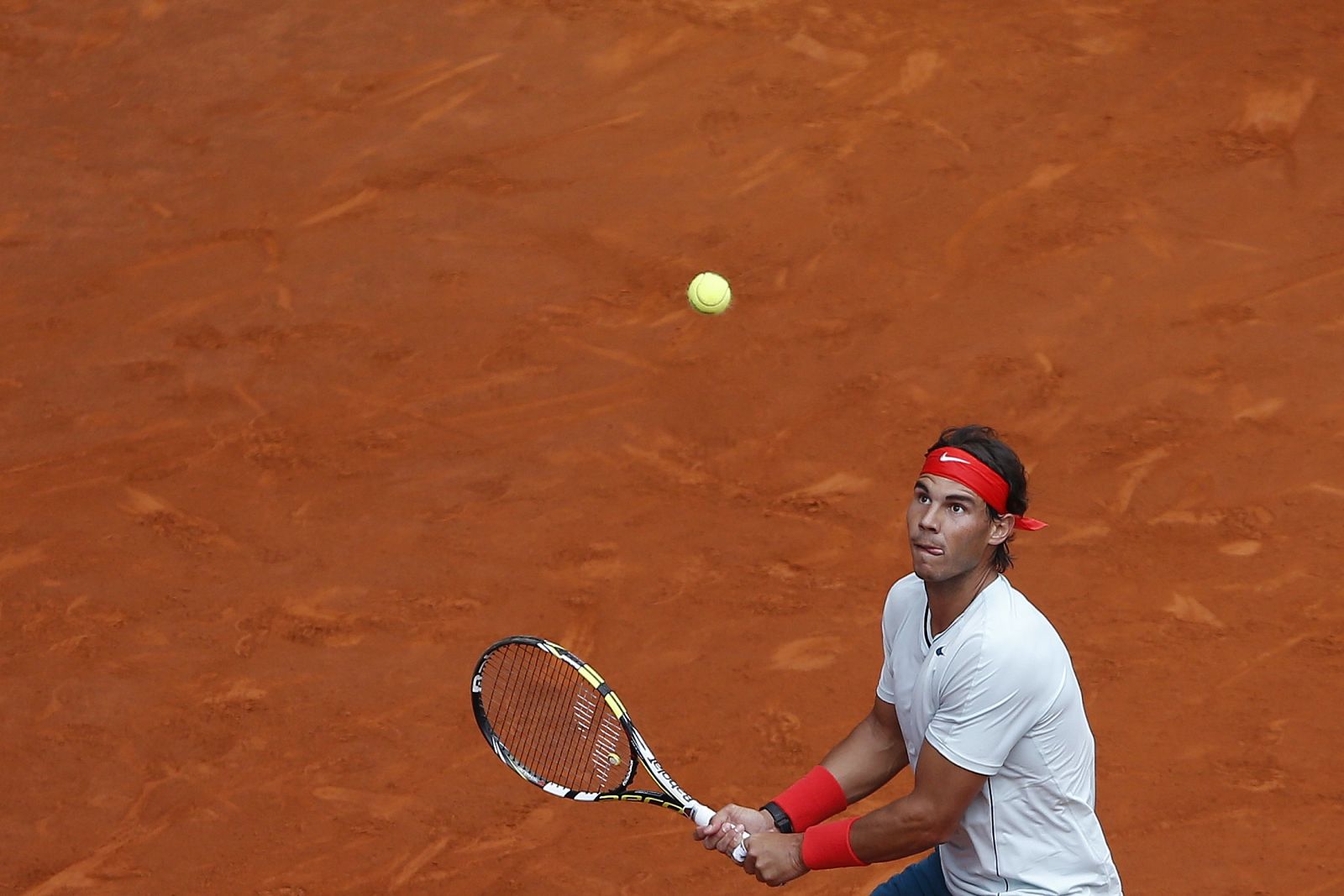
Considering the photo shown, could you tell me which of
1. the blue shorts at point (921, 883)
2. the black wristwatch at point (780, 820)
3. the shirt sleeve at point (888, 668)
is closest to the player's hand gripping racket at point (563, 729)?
the black wristwatch at point (780, 820)

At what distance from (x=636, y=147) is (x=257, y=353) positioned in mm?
2422

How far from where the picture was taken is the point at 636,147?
8.41 meters

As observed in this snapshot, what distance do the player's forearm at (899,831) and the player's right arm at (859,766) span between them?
1.13ft

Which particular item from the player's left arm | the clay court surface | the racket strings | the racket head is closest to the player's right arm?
the player's left arm

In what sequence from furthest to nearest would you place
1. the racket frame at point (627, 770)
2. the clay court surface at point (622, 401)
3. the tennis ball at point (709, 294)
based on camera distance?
1. the tennis ball at point (709, 294)
2. the clay court surface at point (622, 401)
3. the racket frame at point (627, 770)

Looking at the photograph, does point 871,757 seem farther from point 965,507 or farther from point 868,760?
point 965,507

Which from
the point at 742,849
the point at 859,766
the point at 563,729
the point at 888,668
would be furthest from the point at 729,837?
the point at 563,729

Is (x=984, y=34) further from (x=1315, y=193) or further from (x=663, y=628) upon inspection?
(x=663, y=628)

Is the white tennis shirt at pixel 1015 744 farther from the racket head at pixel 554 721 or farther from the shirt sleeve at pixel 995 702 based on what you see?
the racket head at pixel 554 721

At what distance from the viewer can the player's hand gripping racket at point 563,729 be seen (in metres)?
4.05

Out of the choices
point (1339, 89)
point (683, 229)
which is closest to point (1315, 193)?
point (1339, 89)

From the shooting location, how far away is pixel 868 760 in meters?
3.64

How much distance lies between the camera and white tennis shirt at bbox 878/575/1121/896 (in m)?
3.07

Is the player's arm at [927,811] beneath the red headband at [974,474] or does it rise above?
beneath
